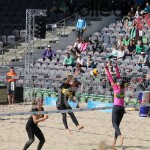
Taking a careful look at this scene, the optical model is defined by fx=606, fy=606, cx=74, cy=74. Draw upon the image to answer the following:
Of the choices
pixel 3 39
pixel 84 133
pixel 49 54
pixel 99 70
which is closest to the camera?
pixel 84 133

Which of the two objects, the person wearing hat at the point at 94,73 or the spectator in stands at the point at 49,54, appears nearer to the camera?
the person wearing hat at the point at 94,73

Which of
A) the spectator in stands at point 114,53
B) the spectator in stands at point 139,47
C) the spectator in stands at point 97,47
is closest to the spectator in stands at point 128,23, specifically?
the spectator in stands at point 97,47

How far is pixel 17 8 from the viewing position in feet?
121

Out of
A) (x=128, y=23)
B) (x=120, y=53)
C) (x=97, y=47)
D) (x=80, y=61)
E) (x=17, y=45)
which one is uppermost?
(x=128, y=23)

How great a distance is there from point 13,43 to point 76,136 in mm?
17240

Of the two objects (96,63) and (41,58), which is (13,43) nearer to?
(41,58)

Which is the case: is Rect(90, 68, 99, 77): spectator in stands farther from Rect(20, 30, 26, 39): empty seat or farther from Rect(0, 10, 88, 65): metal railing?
Rect(20, 30, 26, 39): empty seat

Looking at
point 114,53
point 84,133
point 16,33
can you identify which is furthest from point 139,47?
point 84,133

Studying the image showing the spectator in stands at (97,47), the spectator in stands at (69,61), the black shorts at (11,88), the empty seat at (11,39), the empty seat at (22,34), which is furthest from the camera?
the empty seat at (22,34)

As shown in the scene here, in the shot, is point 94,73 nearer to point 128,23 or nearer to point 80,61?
point 80,61

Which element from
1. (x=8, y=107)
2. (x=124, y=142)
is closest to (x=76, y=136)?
(x=124, y=142)

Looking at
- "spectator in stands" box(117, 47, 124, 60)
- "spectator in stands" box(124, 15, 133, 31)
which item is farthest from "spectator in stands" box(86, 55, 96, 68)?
"spectator in stands" box(124, 15, 133, 31)

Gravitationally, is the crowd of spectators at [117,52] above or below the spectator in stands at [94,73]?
above

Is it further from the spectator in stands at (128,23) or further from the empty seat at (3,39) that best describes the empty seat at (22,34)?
the spectator in stands at (128,23)
